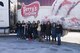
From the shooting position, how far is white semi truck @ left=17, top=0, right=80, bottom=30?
17766 mm

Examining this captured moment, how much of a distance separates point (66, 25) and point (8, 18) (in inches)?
185

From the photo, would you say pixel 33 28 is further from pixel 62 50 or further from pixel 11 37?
pixel 62 50

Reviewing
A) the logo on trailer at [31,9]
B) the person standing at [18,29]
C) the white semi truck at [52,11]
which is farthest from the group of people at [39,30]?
the logo on trailer at [31,9]

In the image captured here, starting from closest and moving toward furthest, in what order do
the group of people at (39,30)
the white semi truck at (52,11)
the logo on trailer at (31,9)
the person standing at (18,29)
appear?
the white semi truck at (52,11), the group of people at (39,30), the logo on trailer at (31,9), the person standing at (18,29)

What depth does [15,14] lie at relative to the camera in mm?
20328

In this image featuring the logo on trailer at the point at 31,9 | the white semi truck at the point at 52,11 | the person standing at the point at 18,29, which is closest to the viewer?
the white semi truck at the point at 52,11

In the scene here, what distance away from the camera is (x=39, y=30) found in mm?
20656

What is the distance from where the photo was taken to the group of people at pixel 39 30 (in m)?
18.1

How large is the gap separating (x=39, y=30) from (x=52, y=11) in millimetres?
2769

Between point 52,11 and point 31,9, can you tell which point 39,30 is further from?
point 52,11

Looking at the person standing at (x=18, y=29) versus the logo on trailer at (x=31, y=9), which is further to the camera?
the person standing at (x=18, y=29)

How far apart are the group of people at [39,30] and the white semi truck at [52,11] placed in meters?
0.44

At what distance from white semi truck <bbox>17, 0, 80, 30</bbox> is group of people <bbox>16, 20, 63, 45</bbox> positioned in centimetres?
44

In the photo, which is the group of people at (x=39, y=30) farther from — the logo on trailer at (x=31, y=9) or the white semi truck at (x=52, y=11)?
the logo on trailer at (x=31, y=9)
